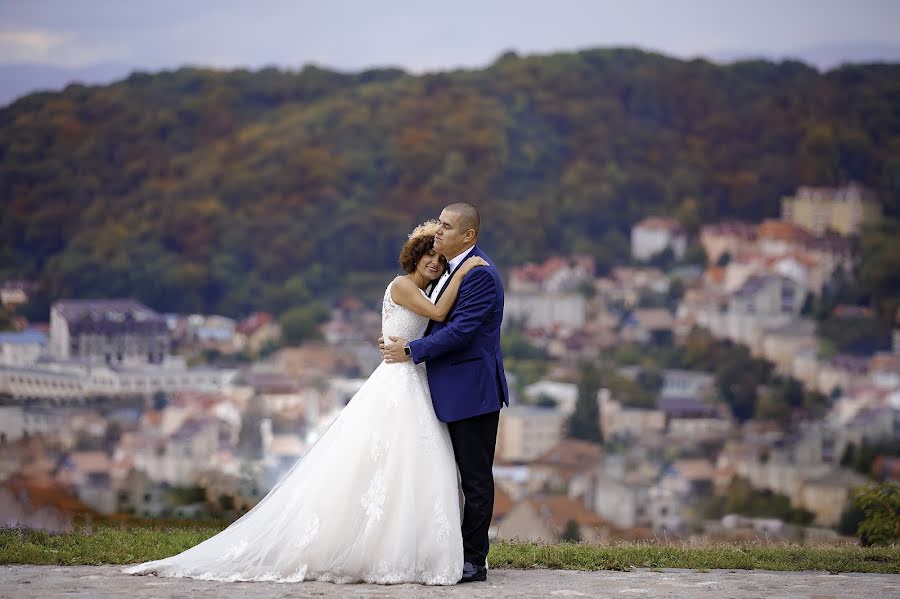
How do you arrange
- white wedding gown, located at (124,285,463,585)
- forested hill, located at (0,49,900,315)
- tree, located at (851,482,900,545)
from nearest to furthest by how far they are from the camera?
white wedding gown, located at (124,285,463,585)
tree, located at (851,482,900,545)
forested hill, located at (0,49,900,315)

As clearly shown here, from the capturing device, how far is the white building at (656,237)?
87.5 metres

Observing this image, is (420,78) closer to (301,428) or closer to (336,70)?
(336,70)

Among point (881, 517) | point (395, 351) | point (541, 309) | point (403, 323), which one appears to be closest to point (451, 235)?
point (403, 323)

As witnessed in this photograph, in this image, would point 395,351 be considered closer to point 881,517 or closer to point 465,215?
point 465,215

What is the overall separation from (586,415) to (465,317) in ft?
203

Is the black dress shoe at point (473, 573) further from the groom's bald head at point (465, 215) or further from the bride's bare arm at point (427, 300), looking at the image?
the groom's bald head at point (465, 215)

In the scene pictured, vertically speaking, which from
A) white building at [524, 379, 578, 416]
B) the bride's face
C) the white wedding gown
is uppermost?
the bride's face

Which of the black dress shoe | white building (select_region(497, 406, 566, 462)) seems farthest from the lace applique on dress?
white building (select_region(497, 406, 566, 462))

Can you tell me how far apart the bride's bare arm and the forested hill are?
246 feet

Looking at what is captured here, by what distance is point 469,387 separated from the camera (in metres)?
5.20

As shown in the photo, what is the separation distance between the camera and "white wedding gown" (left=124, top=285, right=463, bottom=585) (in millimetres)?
4992

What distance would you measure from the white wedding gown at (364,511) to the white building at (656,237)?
270 ft

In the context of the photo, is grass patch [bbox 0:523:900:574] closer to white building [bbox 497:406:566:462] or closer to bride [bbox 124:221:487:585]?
bride [bbox 124:221:487:585]

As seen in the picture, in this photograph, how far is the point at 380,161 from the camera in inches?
3649
